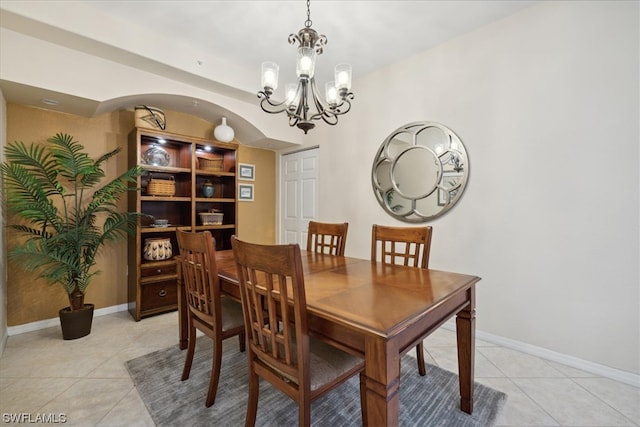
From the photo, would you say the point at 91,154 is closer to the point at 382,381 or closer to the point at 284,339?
the point at 284,339

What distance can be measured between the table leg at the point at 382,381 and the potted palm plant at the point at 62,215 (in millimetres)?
2681

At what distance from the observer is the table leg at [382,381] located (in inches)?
36.9

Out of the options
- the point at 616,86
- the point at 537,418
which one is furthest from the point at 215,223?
the point at 616,86

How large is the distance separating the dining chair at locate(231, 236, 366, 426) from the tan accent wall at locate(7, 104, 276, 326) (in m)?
2.60

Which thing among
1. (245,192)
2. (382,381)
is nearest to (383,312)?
(382,381)

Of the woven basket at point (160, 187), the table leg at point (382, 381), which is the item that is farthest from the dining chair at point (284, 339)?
the woven basket at point (160, 187)

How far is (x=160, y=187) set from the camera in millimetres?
3057

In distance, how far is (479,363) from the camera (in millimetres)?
2104

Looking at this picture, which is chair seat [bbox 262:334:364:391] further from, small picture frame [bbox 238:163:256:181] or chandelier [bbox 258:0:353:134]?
small picture frame [bbox 238:163:256:181]

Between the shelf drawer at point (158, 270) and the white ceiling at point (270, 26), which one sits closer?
the white ceiling at point (270, 26)

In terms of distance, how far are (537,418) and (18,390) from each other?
308 centimetres

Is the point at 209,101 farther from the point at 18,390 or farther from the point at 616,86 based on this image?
the point at 616,86

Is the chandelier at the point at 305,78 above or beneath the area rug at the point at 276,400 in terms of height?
above

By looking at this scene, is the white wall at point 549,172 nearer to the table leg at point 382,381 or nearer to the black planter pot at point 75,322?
the table leg at point 382,381
